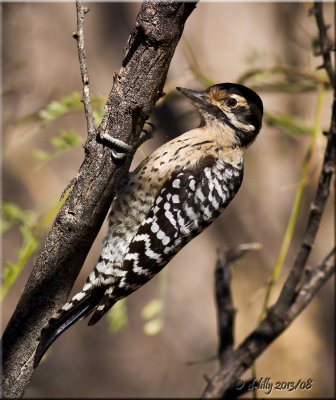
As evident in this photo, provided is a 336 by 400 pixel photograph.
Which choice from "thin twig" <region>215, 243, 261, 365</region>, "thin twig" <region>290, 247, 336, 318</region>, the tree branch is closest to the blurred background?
"thin twig" <region>215, 243, 261, 365</region>

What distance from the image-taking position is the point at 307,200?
4.82 metres

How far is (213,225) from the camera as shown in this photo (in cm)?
509

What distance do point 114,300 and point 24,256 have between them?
53cm

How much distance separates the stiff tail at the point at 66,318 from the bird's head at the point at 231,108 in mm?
1134

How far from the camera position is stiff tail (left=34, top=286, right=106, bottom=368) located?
7.32 feet

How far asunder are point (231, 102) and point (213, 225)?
7.47ft

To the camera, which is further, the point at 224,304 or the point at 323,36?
the point at 224,304

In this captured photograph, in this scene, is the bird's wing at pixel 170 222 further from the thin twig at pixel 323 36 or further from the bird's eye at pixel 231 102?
the thin twig at pixel 323 36

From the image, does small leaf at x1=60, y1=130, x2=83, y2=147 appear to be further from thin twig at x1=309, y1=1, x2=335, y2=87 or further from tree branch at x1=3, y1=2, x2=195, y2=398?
thin twig at x1=309, y1=1, x2=335, y2=87

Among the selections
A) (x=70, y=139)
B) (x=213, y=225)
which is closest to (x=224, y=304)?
(x=70, y=139)

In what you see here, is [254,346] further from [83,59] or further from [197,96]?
[83,59]

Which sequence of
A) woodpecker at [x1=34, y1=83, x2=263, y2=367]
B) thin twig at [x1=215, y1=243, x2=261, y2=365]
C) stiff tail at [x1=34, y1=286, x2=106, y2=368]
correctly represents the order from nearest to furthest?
stiff tail at [x1=34, y1=286, x2=106, y2=368] → woodpecker at [x1=34, y1=83, x2=263, y2=367] → thin twig at [x1=215, y1=243, x2=261, y2=365]

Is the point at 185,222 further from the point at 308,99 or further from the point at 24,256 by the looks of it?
the point at 308,99

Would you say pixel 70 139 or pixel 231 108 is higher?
pixel 70 139
